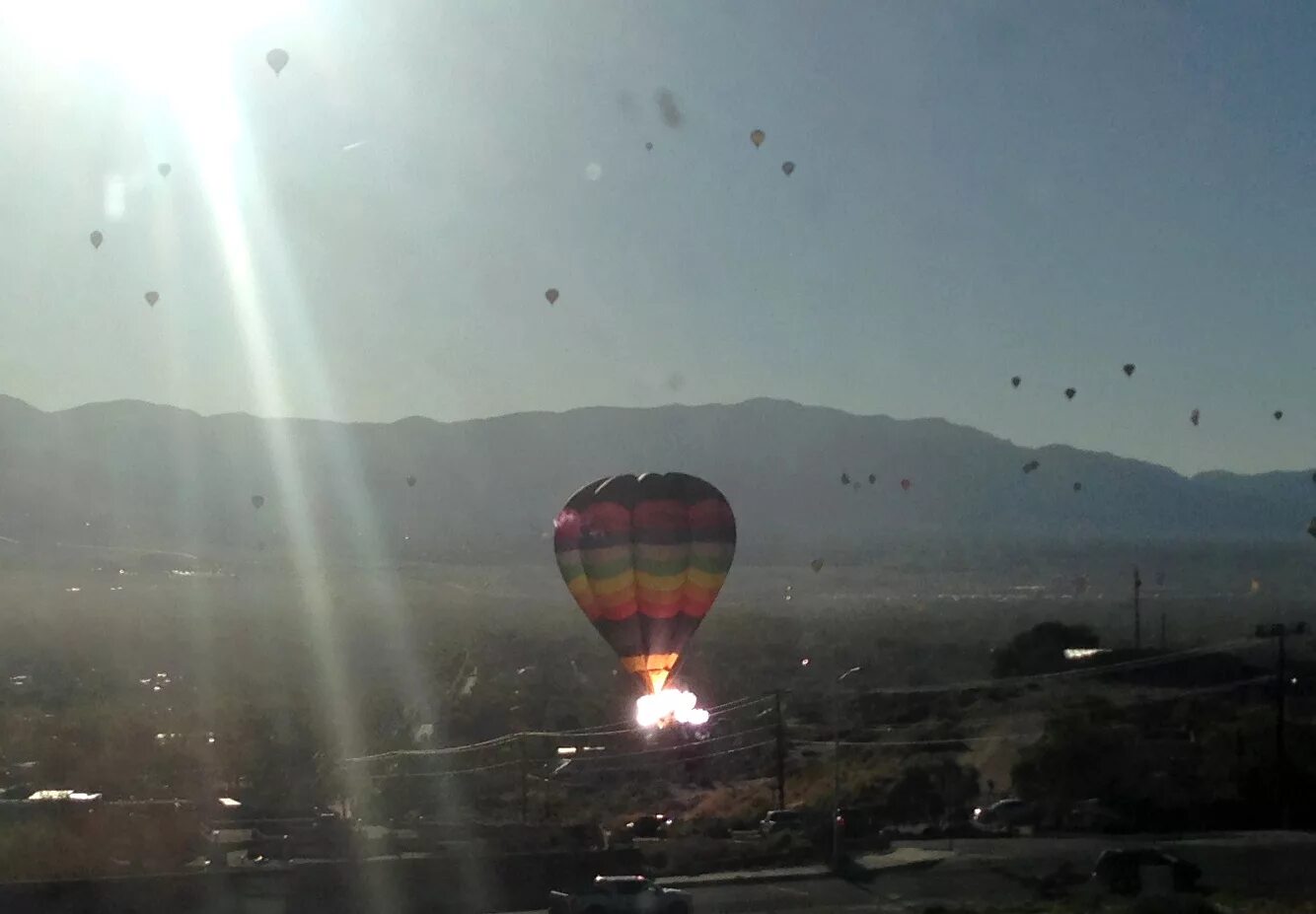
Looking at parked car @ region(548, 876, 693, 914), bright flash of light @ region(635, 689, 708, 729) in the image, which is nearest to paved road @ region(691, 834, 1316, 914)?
parked car @ region(548, 876, 693, 914)

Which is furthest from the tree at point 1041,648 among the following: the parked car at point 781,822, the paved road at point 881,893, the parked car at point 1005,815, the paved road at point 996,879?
the paved road at point 881,893

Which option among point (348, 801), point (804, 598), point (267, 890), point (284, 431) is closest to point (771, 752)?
point (348, 801)

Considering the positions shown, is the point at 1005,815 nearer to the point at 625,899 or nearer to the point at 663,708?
the point at 663,708

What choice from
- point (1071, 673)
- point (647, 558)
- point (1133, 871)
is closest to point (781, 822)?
point (647, 558)

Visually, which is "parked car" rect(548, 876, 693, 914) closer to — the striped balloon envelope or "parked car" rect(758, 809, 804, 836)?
the striped balloon envelope

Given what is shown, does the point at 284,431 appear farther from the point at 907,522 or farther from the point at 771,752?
the point at 771,752

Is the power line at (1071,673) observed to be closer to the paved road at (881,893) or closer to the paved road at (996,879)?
→ the paved road at (996,879)
